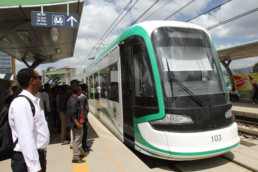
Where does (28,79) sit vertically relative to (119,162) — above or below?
Answer: above

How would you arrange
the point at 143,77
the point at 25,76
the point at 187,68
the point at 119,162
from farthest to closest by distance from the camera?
the point at 143,77 < the point at 187,68 < the point at 119,162 < the point at 25,76

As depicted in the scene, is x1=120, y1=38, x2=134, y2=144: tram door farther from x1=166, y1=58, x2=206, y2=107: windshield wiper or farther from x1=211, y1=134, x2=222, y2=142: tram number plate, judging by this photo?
x1=211, y1=134, x2=222, y2=142: tram number plate

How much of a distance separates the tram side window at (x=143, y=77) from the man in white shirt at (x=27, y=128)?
8.87ft

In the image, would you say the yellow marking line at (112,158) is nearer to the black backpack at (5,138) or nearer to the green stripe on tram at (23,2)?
the black backpack at (5,138)

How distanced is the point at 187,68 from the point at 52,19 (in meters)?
3.73

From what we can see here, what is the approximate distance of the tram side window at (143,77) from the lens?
4.65m

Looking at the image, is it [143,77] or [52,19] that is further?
[52,19]

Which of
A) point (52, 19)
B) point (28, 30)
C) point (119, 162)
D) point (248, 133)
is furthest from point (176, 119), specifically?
point (28, 30)

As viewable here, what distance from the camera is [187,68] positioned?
15.6ft

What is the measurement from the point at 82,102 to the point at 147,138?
1726 millimetres

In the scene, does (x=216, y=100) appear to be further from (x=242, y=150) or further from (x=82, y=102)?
(x=82, y=102)

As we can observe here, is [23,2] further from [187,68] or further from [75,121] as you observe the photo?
[187,68]

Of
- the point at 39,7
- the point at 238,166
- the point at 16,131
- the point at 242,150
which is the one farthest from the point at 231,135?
the point at 39,7

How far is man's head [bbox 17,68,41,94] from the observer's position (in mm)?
2164
